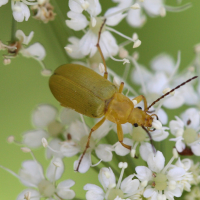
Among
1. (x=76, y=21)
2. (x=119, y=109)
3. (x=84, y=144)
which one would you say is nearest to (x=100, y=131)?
(x=84, y=144)

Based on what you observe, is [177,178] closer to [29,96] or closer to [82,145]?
[82,145]

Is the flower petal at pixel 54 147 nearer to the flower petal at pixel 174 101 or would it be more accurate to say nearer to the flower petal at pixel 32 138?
the flower petal at pixel 32 138

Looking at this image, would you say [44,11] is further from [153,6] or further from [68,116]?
[153,6]

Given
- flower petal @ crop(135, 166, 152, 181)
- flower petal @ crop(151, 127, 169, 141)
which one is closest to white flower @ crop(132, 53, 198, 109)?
flower petal @ crop(151, 127, 169, 141)

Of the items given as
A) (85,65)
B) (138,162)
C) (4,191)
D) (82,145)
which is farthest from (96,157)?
(4,191)

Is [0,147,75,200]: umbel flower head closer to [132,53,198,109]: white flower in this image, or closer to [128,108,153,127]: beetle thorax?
[128,108,153,127]: beetle thorax

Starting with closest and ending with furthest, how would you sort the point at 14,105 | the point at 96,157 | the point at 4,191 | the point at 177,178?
the point at 177,178 < the point at 96,157 < the point at 4,191 < the point at 14,105

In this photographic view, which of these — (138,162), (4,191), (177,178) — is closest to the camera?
(177,178)

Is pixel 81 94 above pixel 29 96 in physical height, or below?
above
